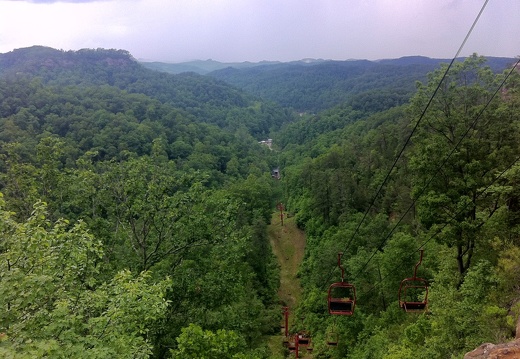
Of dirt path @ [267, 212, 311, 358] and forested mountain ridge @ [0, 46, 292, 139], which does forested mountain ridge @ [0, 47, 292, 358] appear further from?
forested mountain ridge @ [0, 46, 292, 139]

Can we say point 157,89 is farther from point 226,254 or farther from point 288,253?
point 226,254

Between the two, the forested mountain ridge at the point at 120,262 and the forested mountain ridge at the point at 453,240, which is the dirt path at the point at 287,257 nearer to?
the forested mountain ridge at the point at 120,262

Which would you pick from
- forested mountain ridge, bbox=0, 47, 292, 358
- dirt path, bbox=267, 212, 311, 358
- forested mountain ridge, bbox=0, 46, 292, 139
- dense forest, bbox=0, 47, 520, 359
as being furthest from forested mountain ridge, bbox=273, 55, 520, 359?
forested mountain ridge, bbox=0, 46, 292, 139

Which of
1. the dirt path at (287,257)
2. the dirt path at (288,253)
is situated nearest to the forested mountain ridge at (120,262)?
the dirt path at (287,257)

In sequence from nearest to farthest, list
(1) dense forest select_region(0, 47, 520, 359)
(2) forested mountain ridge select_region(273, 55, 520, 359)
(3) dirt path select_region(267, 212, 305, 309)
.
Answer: (1) dense forest select_region(0, 47, 520, 359) → (2) forested mountain ridge select_region(273, 55, 520, 359) → (3) dirt path select_region(267, 212, 305, 309)

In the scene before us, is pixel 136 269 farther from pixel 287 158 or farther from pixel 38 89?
pixel 38 89

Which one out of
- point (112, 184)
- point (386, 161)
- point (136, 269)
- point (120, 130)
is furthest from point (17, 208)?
point (120, 130)

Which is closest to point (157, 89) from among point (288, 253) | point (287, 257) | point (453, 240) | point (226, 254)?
point (288, 253)

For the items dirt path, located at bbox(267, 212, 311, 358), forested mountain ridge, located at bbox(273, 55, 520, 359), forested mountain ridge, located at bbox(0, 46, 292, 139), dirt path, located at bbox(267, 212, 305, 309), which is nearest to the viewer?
forested mountain ridge, located at bbox(273, 55, 520, 359)
